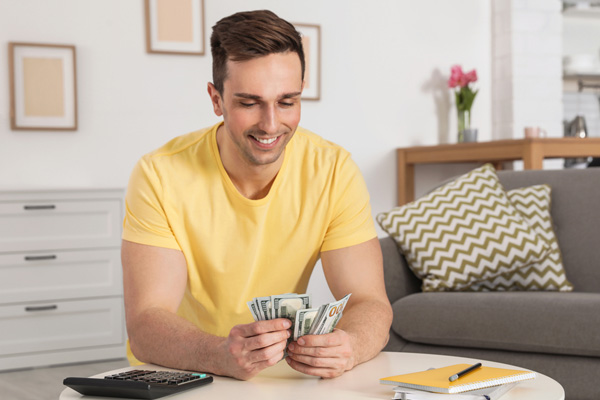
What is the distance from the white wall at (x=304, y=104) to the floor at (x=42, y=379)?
1.03 m

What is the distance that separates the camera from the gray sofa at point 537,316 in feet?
7.66

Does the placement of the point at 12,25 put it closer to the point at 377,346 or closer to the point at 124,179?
the point at 124,179

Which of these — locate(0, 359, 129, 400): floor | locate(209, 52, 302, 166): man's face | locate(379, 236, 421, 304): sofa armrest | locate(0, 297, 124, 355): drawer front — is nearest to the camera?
locate(209, 52, 302, 166): man's face

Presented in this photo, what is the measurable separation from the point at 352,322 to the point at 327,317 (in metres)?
0.28

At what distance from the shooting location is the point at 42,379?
354 centimetres

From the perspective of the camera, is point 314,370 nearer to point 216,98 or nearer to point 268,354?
point 268,354

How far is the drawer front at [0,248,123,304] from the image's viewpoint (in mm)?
3748

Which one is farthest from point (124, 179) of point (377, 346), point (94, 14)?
point (377, 346)

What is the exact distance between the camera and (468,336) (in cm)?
249

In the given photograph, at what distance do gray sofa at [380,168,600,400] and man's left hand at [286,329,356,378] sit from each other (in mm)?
1247

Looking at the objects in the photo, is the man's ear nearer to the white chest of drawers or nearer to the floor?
the floor

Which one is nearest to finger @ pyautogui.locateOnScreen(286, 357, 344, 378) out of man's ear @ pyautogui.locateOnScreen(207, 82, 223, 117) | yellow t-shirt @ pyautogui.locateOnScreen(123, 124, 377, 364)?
yellow t-shirt @ pyautogui.locateOnScreen(123, 124, 377, 364)

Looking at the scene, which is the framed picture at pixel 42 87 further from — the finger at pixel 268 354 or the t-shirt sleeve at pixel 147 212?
the finger at pixel 268 354

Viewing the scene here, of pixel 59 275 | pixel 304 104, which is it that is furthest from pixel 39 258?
pixel 304 104
